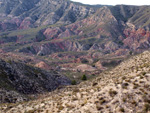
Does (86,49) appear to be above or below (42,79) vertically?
above

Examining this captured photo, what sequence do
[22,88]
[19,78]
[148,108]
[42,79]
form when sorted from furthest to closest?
[42,79] → [19,78] → [22,88] → [148,108]

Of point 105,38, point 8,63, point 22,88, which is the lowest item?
point 22,88

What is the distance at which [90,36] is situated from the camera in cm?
19625

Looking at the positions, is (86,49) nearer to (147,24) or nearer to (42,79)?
(147,24)

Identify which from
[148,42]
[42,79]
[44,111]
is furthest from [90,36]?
[44,111]

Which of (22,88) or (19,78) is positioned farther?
(19,78)

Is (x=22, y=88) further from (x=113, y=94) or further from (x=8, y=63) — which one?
(x=113, y=94)

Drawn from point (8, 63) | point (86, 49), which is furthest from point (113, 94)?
point (86, 49)

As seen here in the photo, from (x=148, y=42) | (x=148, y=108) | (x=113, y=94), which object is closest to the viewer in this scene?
(x=148, y=108)

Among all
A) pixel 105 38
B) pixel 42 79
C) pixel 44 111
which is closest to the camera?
pixel 44 111

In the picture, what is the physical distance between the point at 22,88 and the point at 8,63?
367 inches

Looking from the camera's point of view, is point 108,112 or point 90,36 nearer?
point 108,112

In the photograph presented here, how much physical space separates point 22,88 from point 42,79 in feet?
35.4

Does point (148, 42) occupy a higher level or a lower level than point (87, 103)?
higher
